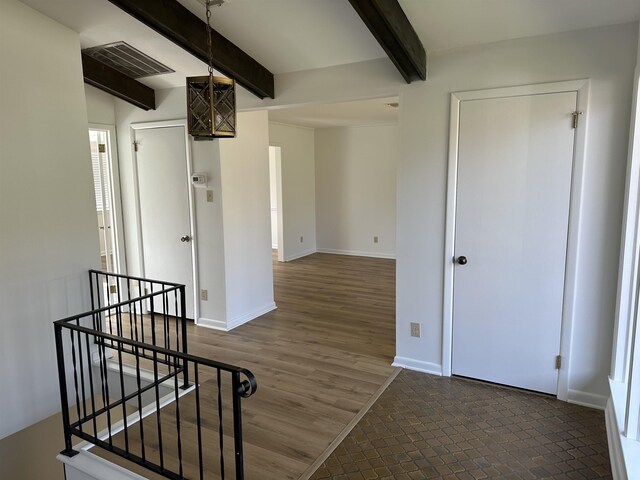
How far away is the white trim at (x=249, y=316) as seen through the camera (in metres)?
4.49

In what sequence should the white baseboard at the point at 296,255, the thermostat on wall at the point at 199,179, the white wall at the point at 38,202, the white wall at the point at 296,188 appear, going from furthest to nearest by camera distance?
1. the white baseboard at the point at 296,255
2. the white wall at the point at 296,188
3. the thermostat on wall at the point at 199,179
4. the white wall at the point at 38,202

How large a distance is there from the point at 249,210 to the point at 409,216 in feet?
6.51

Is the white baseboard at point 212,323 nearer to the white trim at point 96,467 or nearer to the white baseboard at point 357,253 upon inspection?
the white trim at point 96,467

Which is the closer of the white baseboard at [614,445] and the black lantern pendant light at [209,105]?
the white baseboard at [614,445]

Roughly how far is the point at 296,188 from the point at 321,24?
16.8ft

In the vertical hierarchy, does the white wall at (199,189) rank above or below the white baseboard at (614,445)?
above

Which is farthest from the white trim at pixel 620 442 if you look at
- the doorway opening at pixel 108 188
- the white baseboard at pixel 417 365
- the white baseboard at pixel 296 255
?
the white baseboard at pixel 296 255

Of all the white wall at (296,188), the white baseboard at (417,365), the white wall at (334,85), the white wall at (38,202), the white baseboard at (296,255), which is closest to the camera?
the white wall at (38,202)

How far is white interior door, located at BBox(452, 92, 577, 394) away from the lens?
285 centimetres

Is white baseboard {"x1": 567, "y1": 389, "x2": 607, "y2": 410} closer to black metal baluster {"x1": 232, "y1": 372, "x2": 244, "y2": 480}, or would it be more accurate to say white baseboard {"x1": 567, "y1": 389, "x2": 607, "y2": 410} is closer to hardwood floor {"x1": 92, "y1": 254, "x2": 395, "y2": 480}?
hardwood floor {"x1": 92, "y1": 254, "x2": 395, "y2": 480}

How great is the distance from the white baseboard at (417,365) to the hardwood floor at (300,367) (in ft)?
0.29

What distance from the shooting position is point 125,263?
4996mm

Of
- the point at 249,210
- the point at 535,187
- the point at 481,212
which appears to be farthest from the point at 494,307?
the point at 249,210

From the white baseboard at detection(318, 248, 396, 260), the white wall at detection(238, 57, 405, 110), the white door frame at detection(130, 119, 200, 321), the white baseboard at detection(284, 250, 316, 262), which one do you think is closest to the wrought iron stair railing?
the white door frame at detection(130, 119, 200, 321)
